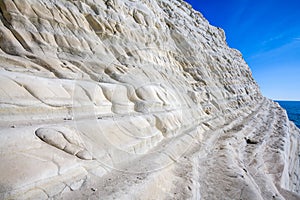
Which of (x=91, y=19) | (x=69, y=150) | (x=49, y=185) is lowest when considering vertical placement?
(x=49, y=185)

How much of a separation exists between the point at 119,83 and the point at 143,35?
3.47 metres

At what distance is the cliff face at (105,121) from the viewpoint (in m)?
2.22

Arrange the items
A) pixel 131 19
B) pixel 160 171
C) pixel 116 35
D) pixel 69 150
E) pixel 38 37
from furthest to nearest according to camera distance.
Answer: pixel 131 19 → pixel 116 35 → pixel 38 37 → pixel 160 171 → pixel 69 150

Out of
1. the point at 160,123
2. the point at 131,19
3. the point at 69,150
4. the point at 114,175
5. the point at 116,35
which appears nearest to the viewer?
the point at 69,150

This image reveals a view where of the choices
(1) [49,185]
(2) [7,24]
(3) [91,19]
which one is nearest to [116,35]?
(3) [91,19]

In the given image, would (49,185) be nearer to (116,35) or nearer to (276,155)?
(116,35)

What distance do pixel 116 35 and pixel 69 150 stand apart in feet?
15.9

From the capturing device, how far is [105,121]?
11.0ft

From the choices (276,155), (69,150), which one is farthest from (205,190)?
(276,155)

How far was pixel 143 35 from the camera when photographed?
7.14m

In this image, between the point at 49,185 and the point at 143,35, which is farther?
the point at 143,35

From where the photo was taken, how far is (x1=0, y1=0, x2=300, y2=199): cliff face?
222 cm

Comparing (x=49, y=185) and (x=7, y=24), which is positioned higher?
(x=7, y=24)

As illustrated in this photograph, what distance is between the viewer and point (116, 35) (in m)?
6.10
